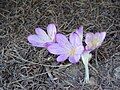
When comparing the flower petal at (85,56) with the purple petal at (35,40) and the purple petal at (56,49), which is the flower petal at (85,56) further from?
the purple petal at (35,40)

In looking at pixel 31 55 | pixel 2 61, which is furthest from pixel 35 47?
pixel 2 61

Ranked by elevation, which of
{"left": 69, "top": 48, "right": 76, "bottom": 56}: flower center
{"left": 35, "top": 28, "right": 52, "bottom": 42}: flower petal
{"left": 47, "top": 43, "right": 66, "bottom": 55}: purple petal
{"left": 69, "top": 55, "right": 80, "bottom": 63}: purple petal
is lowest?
{"left": 69, "top": 55, "right": 80, "bottom": 63}: purple petal

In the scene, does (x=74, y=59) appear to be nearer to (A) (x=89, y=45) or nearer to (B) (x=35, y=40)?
(A) (x=89, y=45)

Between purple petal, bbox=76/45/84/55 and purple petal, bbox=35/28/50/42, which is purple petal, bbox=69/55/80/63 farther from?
purple petal, bbox=35/28/50/42

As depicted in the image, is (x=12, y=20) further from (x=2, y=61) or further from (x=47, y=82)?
(x=47, y=82)

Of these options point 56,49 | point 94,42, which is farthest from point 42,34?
point 94,42

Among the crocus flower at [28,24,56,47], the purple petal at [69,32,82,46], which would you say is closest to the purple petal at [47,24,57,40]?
the crocus flower at [28,24,56,47]
